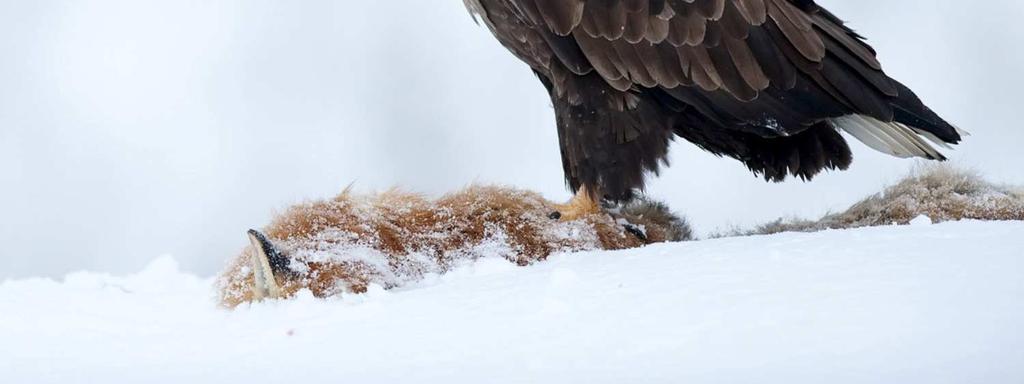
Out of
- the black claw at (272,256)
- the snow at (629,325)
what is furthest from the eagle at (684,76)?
the black claw at (272,256)

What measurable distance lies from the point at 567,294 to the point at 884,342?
929 mm

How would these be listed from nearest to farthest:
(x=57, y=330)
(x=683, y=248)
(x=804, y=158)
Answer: (x=57, y=330), (x=683, y=248), (x=804, y=158)

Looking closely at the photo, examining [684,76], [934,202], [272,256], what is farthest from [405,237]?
[934,202]

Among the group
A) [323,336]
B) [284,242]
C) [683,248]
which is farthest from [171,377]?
[683,248]

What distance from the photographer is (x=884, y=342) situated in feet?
8.64

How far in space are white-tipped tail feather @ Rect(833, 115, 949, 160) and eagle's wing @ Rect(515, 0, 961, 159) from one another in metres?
0.04

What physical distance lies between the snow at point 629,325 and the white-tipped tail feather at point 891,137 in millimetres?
1633

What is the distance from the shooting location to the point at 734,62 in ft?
17.2

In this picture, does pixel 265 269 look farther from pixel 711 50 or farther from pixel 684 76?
pixel 711 50

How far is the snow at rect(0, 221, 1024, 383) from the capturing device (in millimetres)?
2637

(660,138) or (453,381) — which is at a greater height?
(660,138)

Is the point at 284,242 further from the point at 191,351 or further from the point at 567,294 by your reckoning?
the point at 567,294

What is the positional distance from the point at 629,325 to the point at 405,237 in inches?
55.1

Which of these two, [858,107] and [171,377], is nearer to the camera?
[171,377]
